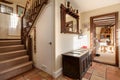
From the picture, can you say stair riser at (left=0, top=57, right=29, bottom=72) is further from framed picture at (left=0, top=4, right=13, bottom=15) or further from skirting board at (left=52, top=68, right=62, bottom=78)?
framed picture at (left=0, top=4, right=13, bottom=15)

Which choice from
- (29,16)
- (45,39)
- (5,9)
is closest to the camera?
(45,39)

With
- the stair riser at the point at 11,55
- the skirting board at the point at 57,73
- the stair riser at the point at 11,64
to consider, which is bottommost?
the skirting board at the point at 57,73

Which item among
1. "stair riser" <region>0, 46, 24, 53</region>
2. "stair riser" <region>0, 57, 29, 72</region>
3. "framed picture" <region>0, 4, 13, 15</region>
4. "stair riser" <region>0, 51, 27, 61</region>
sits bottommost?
"stair riser" <region>0, 57, 29, 72</region>

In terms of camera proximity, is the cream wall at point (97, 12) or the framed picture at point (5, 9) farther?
the framed picture at point (5, 9)

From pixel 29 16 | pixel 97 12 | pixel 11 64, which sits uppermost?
pixel 97 12

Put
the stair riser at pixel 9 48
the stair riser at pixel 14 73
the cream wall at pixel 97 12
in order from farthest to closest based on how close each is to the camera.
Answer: the cream wall at pixel 97 12 → the stair riser at pixel 9 48 → the stair riser at pixel 14 73

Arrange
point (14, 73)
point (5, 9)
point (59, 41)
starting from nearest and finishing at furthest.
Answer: point (14, 73) → point (59, 41) → point (5, 9)

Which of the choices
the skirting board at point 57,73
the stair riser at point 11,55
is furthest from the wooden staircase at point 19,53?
the skirting board at point 57,73

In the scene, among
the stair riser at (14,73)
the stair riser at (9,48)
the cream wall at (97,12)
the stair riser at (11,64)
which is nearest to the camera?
→ the stair riser at (14,73)

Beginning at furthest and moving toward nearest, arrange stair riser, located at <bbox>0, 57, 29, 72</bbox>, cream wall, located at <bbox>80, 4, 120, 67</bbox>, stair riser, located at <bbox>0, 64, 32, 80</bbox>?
1. cream wall, located at <bbox>80, 4, 120, 67</bbox>
2. stair riser, located at <bbox>0, 57, 29, 72</bbox>
3. stair riser, located at <bbox>0, 64, 32, 80</bbox>

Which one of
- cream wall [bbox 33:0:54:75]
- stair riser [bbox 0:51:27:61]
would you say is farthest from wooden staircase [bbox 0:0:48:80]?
cream wall [bbox 33:0:54:75]

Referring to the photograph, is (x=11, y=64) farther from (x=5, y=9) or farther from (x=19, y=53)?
(x=5, y=9)

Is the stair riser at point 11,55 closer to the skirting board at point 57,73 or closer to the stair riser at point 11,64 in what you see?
the stair riser at point 11,64

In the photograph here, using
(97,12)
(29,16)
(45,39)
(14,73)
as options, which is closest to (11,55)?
(14,73)
